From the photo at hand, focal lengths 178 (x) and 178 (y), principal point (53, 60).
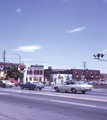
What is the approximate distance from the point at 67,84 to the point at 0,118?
16948mm

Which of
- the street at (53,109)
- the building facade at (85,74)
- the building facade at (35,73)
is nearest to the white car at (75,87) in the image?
the street at (53,109)

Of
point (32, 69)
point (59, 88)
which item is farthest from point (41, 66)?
point (59, 88)

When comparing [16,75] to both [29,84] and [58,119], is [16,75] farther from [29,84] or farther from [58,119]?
[58,119]

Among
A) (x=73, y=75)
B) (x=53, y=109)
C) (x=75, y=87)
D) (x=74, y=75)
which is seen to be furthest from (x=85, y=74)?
(x=53, y=109)

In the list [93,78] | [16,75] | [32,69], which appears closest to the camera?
[16,75]

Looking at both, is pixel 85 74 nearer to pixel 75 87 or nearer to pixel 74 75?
pixel 74 75

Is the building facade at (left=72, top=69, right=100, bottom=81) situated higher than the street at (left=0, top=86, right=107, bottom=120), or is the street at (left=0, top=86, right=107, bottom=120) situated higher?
the building facade at (left=72, top=69, right=100, bottom=81)

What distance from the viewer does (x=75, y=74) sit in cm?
9169

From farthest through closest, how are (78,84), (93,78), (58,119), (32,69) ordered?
(93,78) < (32,69) < (78,84) < (58,119)

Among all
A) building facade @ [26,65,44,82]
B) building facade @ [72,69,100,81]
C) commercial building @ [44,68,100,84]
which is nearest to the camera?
building facade @ [26,65,44,82]

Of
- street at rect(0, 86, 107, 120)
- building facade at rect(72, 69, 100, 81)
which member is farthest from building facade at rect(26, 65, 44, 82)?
street at rect(0, 86, 107, 120)

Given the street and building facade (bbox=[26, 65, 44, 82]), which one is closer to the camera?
the street

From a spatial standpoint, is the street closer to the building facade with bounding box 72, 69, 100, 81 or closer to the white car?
the white car

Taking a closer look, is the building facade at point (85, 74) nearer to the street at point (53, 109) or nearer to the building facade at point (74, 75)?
the building facade at point (74, 75)
